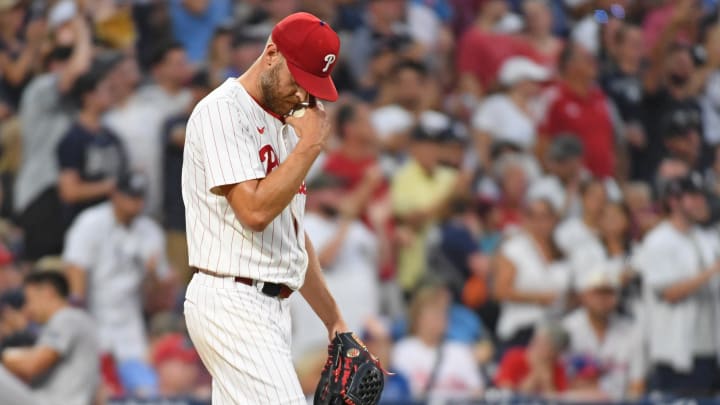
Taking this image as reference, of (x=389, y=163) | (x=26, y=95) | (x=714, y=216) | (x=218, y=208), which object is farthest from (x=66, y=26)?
(x=218, y=208)

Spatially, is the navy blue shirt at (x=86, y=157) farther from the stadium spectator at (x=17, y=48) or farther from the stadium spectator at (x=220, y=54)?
the stadium spectator at (x=220, y=54)

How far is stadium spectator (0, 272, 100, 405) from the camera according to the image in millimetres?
8258

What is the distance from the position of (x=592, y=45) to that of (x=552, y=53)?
464 mm

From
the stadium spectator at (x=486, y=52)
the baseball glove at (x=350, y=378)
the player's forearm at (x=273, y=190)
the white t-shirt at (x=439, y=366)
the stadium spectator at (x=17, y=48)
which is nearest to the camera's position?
the player's forearm at (x=273, y=190)

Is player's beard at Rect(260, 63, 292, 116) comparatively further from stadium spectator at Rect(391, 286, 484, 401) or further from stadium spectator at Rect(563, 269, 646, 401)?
stadium spectator at Rect(563, 269, 646, 401)

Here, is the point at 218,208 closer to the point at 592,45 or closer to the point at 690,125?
the point at 690,125

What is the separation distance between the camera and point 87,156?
9.74 meters

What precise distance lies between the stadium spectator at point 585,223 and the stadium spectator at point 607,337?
405 millimetres

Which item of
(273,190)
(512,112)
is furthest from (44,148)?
(273,190)

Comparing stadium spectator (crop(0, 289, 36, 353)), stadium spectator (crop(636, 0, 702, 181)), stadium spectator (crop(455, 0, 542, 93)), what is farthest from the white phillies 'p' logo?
stadium spectator (crop(636, 0, 702, 181))

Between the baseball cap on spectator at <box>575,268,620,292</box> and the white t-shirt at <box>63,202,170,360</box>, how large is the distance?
316 centimetres

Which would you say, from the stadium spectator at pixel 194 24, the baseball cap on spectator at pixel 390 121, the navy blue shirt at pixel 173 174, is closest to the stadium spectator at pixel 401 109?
the baseball cap on spectator at pixel 390 121

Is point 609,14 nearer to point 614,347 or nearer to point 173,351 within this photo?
point 614,347

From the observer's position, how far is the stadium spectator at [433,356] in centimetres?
930
